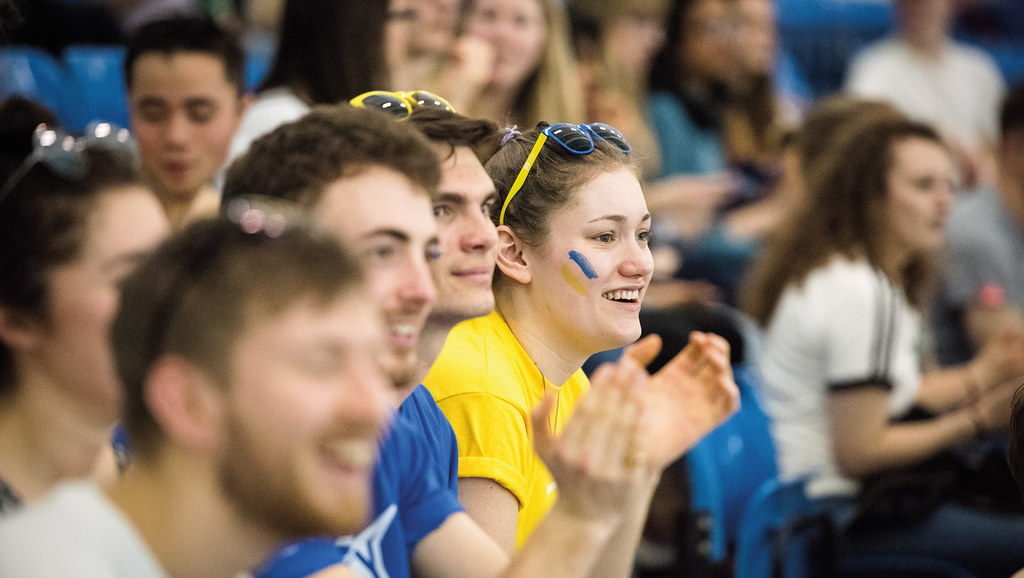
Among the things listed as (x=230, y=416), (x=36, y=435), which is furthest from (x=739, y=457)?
(x=230, y=416)

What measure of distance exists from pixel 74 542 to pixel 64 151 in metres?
0.76

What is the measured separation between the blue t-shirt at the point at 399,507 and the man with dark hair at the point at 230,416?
1.25ft

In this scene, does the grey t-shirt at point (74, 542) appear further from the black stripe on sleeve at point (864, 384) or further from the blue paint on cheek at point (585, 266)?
the black stripe on sleeve at point (864, 384)

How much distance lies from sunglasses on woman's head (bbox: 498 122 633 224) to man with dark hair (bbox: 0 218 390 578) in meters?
1.07

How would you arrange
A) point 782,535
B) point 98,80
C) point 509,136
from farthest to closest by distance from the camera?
point 98,80 < point 782,535 < point 509,136

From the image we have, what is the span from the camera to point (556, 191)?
2102mm

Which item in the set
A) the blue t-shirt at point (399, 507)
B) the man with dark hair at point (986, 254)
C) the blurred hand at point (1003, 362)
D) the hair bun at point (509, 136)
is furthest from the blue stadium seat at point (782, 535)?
the man with dark hair at point (986, 254)

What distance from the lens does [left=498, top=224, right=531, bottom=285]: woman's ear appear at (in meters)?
2.14

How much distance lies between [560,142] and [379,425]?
44.1 inches

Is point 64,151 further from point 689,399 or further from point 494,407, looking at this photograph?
point 689,399

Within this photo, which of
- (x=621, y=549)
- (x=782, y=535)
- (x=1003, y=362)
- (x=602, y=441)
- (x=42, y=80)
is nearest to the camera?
(x=602, y=441)

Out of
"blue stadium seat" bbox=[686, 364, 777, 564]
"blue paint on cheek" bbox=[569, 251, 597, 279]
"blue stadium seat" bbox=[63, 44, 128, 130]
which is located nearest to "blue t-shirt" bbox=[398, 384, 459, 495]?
"blue paint on cheek" bbox=[569, 251, 597, 279]

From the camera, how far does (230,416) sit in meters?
1.05

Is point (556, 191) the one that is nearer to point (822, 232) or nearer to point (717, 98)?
point (822, 232)
